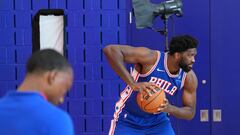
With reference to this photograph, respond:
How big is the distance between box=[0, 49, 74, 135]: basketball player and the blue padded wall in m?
3.92

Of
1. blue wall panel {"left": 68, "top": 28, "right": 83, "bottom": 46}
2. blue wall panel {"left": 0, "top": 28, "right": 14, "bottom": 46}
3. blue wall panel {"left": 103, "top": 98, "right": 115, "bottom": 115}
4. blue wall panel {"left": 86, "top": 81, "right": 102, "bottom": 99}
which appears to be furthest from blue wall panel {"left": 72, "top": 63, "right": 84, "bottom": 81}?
blue wall panel {"left": 0, "top": 28, "right": 14, "bottom": 46}

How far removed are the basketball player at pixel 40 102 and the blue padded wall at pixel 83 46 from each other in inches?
155

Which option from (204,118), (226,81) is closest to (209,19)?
(226,81)

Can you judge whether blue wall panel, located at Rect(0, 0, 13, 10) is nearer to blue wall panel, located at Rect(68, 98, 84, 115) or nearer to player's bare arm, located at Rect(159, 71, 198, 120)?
blue wall panel, located at Rect(68, 98, 84, 115)

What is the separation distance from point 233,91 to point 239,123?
399 mm

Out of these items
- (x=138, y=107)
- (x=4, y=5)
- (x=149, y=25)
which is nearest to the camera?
(x=138, y=107)

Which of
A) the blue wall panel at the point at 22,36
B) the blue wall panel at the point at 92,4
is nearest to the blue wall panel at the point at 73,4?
the blue wall panel at the point at 92,4

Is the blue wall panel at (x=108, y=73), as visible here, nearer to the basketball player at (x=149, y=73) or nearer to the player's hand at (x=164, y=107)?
the basketball player at (x=149, y=73)

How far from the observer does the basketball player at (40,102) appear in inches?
84.2

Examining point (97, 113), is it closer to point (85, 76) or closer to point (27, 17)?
point (85, 76)

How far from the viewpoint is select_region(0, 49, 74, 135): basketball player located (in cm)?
214

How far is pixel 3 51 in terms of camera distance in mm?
6215

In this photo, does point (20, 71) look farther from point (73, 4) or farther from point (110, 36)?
point (110, 36)

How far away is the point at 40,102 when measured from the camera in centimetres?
219
